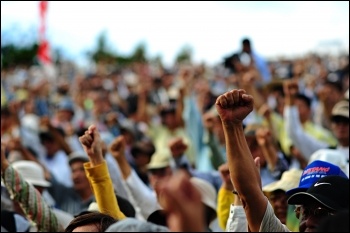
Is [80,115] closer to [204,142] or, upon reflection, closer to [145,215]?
[204,142]

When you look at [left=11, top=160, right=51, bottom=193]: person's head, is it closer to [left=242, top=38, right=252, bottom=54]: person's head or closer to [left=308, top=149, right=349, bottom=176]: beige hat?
[left=308, top=149, right=349, bottom=176]: beige hat

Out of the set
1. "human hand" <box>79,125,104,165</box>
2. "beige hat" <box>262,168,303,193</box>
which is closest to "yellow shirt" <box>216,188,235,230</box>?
"beige hat" <box>262,168,303,193</box>

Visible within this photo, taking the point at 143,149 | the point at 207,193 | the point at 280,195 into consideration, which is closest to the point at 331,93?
the point at 143,149

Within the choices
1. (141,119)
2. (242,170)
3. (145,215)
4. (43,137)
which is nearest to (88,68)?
(141,119)

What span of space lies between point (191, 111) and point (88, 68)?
19456mm

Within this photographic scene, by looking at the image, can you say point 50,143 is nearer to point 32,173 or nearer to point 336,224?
point 32,173

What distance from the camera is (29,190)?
13.1ft

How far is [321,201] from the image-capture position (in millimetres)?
2693

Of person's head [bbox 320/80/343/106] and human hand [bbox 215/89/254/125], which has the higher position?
person's head [bbox 320/80/343/106]

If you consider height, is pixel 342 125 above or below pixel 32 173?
above

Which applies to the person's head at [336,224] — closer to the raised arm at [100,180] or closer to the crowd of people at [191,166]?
the crowd of people at [191,166]

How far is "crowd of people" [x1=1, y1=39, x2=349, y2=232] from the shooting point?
2.59 meters

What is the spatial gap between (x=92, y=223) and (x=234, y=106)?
0.73 m

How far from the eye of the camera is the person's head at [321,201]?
266cm
